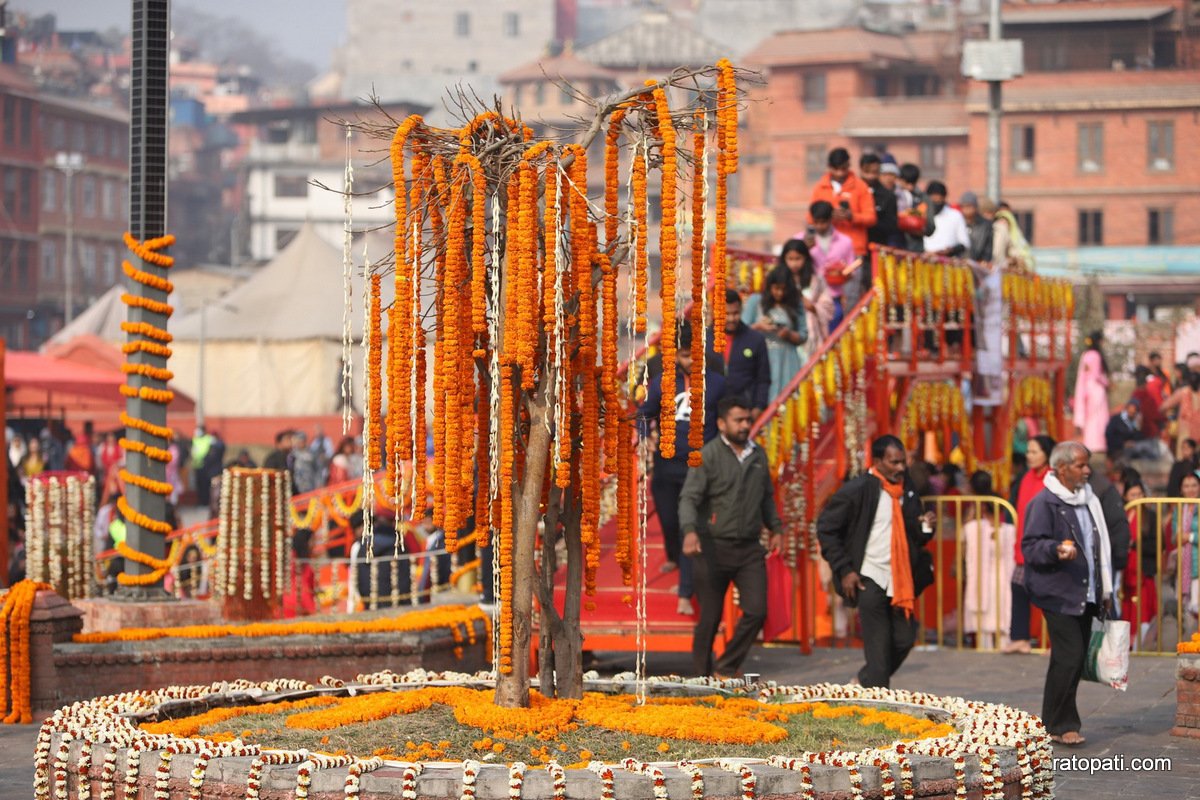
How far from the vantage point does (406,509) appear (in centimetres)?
2069

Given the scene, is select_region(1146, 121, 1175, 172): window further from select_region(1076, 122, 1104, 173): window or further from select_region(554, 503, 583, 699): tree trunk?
select_region(554, 503, 583, 699): tree trunk

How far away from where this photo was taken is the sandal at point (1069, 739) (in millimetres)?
11156

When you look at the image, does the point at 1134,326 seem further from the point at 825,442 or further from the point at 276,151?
the point at 276,151

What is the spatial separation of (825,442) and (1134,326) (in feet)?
127

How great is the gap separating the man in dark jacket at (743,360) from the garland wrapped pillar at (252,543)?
3.52 metres

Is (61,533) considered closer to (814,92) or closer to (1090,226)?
(1090,226)

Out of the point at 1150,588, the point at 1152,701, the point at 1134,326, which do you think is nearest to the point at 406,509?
the point at 1150,588

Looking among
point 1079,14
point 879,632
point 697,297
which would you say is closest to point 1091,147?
point 1079,14

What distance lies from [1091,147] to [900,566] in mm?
55831

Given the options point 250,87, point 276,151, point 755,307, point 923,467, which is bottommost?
point 923,467

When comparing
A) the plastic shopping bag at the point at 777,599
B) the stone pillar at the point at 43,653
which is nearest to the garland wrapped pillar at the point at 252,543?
the stone pillar at the point at 43,653

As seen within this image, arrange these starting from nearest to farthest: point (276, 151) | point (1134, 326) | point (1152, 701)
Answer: point (1152, 701), point (1134, 326), point (276, 151)

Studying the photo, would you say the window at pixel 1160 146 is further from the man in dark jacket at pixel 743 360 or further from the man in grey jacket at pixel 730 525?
the man in grey jacket at pixel 730 525

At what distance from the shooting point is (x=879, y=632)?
38.9 ft
